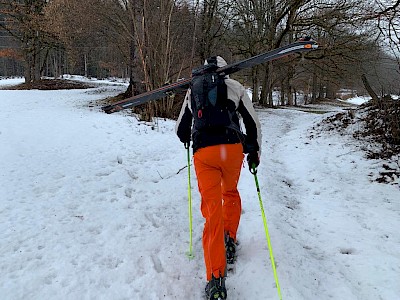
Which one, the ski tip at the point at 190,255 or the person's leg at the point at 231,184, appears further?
the ski tip at the point at 190,255

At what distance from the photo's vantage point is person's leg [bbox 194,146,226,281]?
311 centimetres

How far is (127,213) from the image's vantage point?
491 cm

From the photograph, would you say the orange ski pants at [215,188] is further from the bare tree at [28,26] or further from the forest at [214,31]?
the bare tree at [28,26]

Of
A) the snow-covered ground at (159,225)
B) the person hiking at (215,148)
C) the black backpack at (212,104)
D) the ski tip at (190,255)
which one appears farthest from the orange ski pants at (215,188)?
the ski tip at (190,255)

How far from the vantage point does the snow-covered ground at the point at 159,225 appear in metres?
3.33

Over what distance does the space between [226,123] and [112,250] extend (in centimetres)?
206

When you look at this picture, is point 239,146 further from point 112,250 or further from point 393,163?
point 393,163

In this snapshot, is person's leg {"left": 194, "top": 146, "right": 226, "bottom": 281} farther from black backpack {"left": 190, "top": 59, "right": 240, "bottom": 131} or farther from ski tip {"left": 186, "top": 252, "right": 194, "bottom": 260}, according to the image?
ski tip {"left": 186, "top": 252, "right": 194, "bottom": 260}

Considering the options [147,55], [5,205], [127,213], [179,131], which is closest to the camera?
[179,131]

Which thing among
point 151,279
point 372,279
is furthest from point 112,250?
point 372,279

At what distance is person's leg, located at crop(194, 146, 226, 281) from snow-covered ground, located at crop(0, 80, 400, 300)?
16.5 inches

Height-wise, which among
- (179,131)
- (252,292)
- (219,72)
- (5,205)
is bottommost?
(252,292)

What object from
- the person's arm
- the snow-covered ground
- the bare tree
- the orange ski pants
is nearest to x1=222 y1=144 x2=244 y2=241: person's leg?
the orange ski pants

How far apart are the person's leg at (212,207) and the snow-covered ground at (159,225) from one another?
0.42 meters
